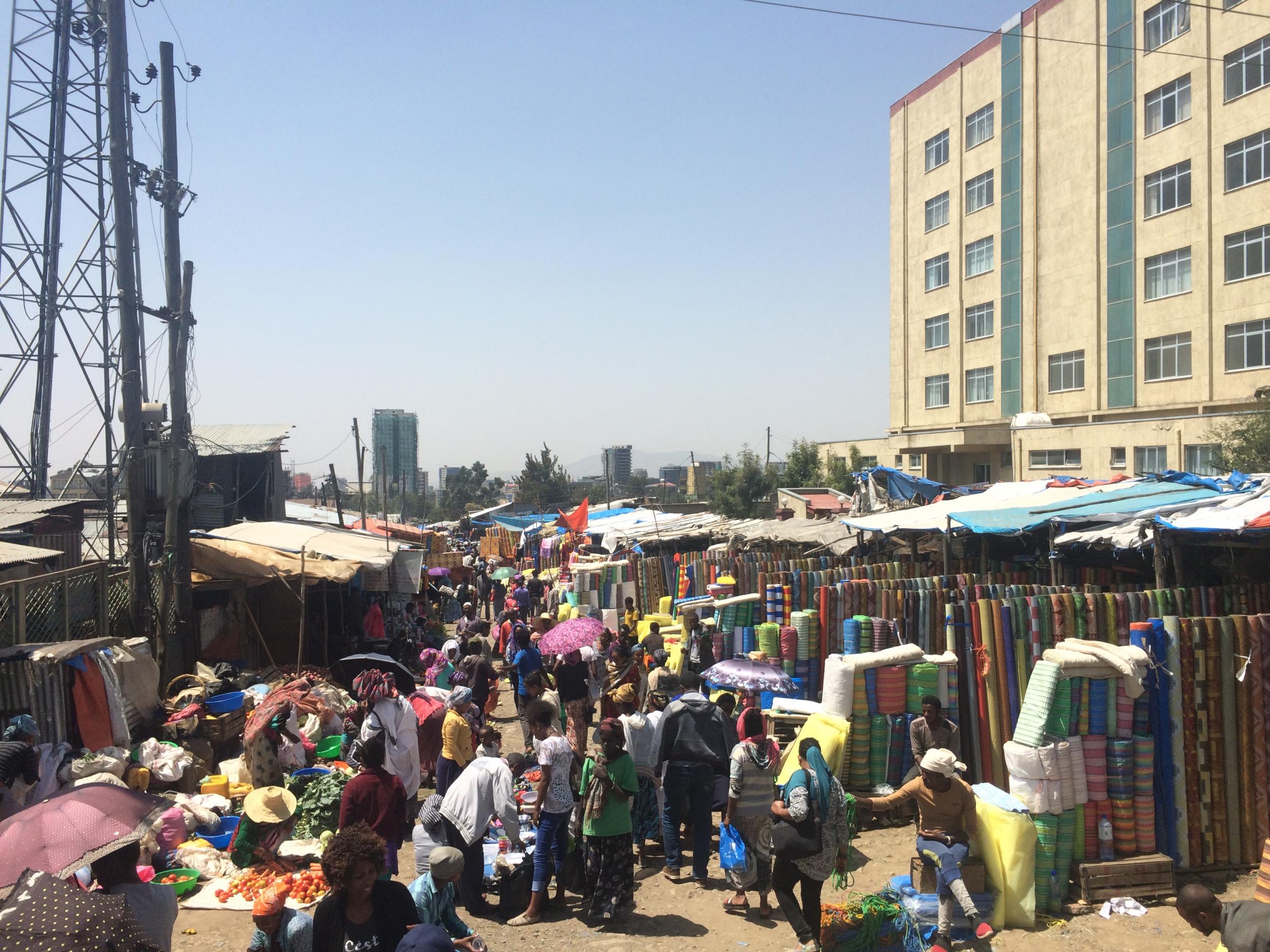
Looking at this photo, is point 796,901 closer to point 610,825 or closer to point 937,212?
point 610,825

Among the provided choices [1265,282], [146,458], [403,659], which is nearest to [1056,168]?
[1265,282]

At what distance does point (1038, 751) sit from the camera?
648 cm

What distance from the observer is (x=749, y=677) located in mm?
8320

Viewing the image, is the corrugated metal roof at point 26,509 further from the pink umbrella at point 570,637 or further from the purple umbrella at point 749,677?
the purple umbrella at point 749,677

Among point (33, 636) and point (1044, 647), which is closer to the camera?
point (1044, 647)

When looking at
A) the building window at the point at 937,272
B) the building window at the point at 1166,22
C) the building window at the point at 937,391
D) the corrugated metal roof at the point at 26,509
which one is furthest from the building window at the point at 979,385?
the corrugated metal roof at the point at 26,509

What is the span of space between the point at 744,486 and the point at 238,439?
27241 mm

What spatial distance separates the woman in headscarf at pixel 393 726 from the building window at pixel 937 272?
36.5 m

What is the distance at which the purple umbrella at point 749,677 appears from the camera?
27.0ft

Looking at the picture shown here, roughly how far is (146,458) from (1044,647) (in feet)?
36.8

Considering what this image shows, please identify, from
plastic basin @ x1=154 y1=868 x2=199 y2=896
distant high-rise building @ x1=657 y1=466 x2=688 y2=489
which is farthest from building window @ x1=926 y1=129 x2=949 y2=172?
distant high-rise building @ x1=657 y1=466 x2=688 y2=489

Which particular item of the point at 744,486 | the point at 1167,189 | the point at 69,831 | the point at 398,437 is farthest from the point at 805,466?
the point at 398,437

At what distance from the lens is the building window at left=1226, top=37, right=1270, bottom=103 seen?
2627cm

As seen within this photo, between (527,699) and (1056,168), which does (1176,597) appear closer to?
(527,699)
